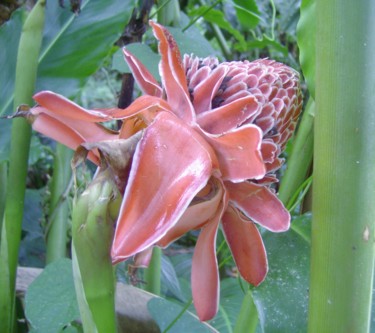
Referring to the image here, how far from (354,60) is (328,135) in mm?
40

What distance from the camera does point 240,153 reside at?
0.26m

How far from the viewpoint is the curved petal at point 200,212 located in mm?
287

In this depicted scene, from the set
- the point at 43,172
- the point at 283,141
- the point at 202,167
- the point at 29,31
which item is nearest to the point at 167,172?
the point at 202,167

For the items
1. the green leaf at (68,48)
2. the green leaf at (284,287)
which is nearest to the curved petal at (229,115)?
the green leaf at (284,287)

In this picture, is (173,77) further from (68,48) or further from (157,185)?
(68,48)

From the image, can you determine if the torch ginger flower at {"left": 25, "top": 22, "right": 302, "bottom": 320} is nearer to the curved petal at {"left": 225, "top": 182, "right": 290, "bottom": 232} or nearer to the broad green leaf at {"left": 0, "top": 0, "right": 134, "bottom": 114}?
the curved petal at {"left": 225, "top": 182, "right": 290, "bottom": 232}

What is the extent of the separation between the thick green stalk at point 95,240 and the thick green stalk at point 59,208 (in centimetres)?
52

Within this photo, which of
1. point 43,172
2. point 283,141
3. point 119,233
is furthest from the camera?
point 43,172

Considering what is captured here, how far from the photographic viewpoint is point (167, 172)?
9.8 inches

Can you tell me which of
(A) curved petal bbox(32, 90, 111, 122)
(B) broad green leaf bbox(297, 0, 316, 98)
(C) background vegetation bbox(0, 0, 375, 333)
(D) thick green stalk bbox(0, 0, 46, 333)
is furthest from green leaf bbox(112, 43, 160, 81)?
(A) curved petal bbox(32, 90, 111, 122)

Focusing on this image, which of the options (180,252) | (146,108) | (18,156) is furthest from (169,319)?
(180,252)

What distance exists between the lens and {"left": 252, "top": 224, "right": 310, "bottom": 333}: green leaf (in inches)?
14.2

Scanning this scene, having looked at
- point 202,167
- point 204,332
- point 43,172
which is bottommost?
point 43,172

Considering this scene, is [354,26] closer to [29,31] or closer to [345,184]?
[345,184]
